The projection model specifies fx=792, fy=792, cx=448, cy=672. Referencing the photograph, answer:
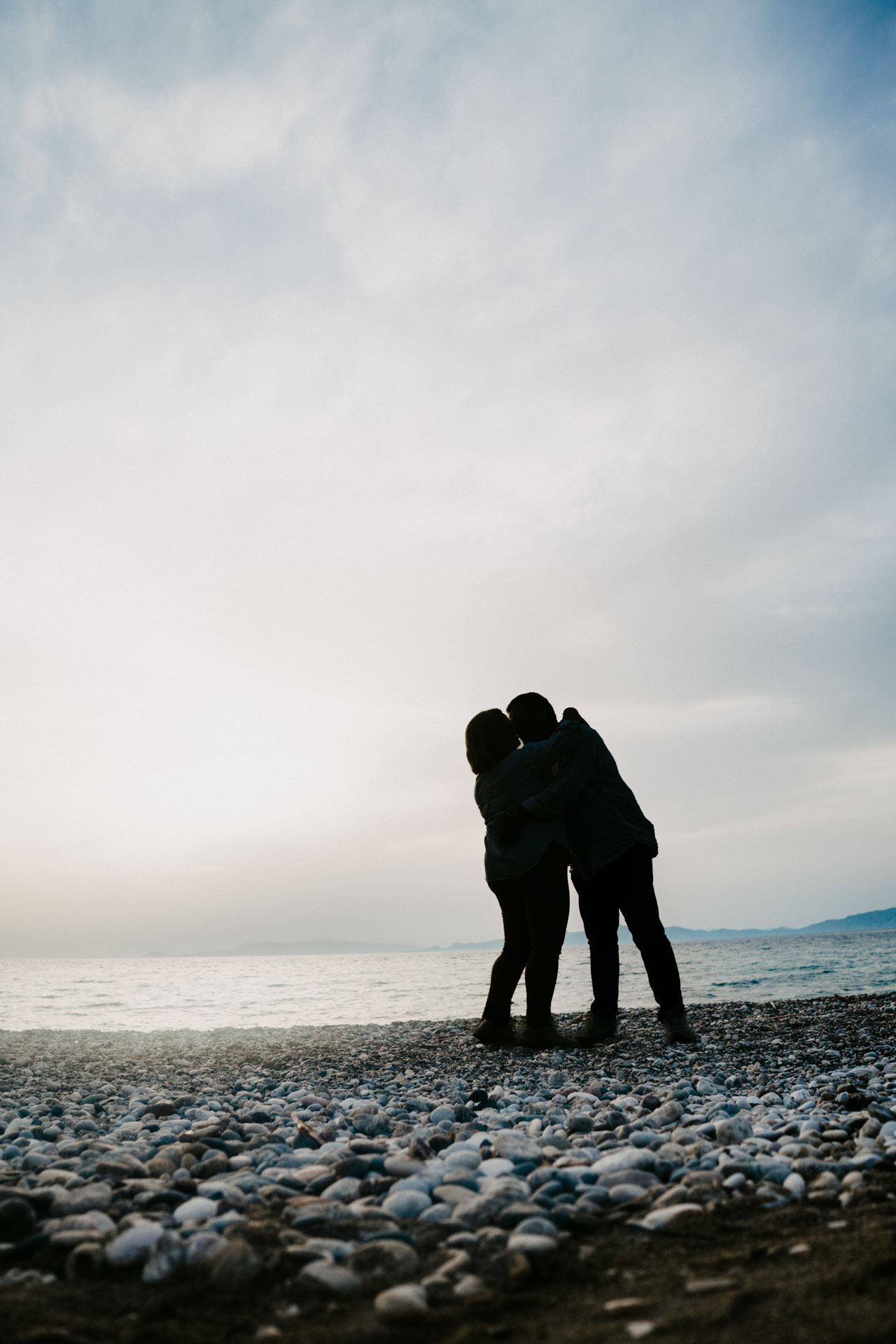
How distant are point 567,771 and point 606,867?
751mm

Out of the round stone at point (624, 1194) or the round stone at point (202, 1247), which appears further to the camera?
the round stone at point (624, 1194)

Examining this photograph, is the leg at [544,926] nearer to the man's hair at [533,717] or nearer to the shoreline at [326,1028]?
the man's hair at [533,717]

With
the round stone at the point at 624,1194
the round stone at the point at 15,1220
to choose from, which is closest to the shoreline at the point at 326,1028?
the round stone at the point at 624,1194

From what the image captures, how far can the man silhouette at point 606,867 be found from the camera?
5.57 metres

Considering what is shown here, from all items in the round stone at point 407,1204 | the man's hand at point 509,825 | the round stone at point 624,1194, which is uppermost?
the man's hand at point 509,825

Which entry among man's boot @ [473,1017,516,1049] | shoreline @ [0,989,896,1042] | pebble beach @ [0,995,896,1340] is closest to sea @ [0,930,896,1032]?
shoreline @ [0,989,896,1042]

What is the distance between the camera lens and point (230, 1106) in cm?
Result: 407

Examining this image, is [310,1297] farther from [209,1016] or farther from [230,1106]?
[209,1016]

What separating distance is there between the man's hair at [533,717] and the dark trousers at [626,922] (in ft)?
3.65

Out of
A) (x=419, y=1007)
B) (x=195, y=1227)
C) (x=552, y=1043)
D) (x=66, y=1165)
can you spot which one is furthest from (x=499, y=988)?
(x=419, y=1007)

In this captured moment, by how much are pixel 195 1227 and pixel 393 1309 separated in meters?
0.75

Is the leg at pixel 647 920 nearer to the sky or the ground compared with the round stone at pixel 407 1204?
nearer to the sky

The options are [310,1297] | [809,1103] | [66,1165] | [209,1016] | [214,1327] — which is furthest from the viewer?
[209,1016]

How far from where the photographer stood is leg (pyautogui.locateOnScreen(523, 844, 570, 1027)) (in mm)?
5719
